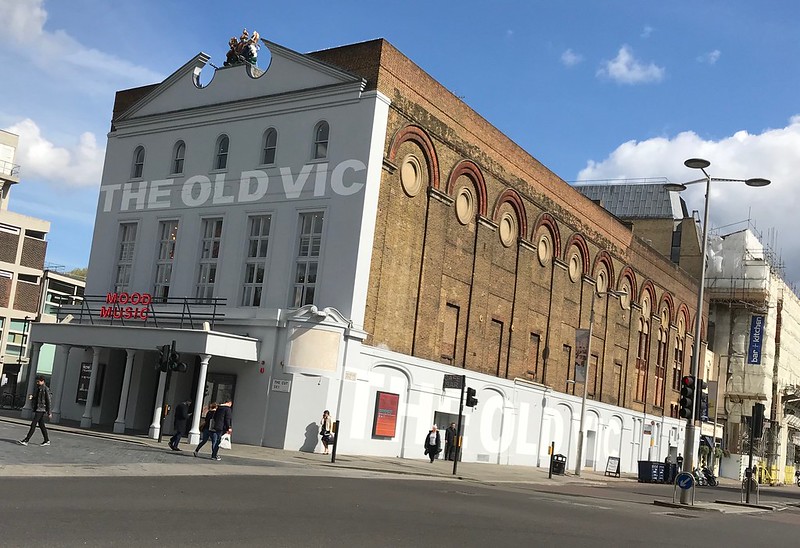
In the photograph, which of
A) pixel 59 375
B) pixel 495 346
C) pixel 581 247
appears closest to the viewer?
pixel 59 375

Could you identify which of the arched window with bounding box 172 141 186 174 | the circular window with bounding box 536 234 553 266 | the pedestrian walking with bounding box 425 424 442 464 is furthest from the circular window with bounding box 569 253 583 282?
the arched window with bounding box 172 141 186 174

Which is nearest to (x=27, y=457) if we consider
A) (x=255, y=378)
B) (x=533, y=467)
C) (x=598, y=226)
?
(x=255, y=378)

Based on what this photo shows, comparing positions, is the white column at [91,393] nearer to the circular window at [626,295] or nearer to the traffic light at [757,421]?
the traffic light at [757,421]

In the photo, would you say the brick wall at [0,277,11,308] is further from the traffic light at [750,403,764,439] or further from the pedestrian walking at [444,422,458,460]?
the traffic light at [750,403,764,439]

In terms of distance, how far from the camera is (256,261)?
110 feet

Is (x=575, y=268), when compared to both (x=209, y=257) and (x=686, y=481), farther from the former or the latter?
(x=686, y=481)

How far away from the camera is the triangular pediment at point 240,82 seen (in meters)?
33.0

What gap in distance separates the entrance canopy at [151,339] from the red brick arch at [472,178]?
10.9 meters

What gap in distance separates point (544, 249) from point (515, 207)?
13.2 feet

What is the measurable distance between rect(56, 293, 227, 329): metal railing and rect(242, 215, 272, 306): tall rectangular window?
1.12 metres

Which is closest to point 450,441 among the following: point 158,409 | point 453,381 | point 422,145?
point 453,381

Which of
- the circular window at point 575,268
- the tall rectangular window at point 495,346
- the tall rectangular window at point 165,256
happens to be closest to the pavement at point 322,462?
the tall rectangular window at point 165,256

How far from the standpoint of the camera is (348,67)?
3275cm

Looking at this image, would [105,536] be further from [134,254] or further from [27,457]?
[134,254]
